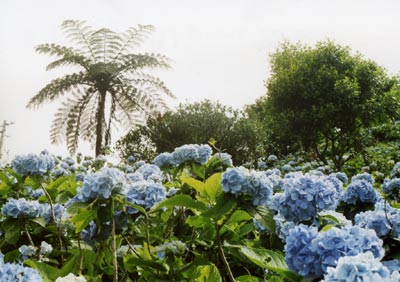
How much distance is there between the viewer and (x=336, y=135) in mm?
12125

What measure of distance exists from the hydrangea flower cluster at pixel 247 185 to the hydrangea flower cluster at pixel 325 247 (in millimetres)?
544

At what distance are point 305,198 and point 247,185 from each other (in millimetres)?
275

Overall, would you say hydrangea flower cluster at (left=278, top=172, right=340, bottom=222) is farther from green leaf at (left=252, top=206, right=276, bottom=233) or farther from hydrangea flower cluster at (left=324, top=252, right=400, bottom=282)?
hydrangea flower cluster at (left=324, top=252, right=400, bottom=282)

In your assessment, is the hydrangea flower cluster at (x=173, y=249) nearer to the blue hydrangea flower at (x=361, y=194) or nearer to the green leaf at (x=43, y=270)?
the green leaf at (x=43, y=270)

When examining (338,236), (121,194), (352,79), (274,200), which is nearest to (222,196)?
(274,200)

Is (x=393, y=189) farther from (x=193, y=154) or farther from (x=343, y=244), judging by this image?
(x=343, y=244)

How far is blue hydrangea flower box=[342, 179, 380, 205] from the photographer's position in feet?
9.62

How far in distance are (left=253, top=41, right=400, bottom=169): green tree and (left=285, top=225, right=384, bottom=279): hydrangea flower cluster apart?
991 cm

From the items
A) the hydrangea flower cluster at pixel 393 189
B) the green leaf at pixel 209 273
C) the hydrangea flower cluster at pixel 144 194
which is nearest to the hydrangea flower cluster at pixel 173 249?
the green leaf at pixel 209 273

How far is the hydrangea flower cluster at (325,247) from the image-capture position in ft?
3.94

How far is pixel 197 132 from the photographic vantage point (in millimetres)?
14328

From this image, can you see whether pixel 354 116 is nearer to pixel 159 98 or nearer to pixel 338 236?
pixel 159 98

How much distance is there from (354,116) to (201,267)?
34.5 feet

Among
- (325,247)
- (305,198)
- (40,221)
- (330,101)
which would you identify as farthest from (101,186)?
(330,101)
